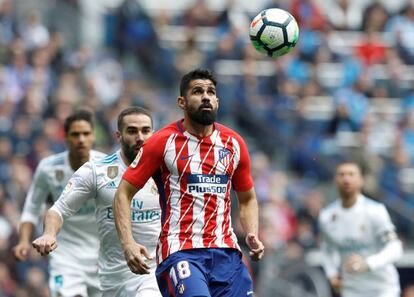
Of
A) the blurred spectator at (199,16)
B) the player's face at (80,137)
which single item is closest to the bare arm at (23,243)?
the player's face at (80,137)

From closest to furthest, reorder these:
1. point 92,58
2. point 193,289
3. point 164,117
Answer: point 193,289
point 164,117
point 92,58

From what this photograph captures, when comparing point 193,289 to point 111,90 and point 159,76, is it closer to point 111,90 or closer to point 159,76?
point 111,90

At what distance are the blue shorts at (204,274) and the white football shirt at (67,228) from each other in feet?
8.44

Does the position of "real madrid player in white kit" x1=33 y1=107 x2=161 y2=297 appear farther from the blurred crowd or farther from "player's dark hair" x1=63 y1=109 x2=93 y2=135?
the blurred crowd

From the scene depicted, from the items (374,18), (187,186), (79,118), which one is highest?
(374,18)

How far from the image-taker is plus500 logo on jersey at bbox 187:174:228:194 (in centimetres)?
944

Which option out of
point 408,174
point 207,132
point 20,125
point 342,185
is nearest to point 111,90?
point 20,125

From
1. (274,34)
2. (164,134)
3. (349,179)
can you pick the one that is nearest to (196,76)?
(164,134)

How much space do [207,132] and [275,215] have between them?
372 inches

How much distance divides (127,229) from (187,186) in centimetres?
55

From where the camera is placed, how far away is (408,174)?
2172 centimetres

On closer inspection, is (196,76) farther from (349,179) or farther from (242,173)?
(349,179)

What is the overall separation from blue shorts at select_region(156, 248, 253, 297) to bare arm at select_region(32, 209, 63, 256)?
832 mm

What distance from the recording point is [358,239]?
43.7ft
